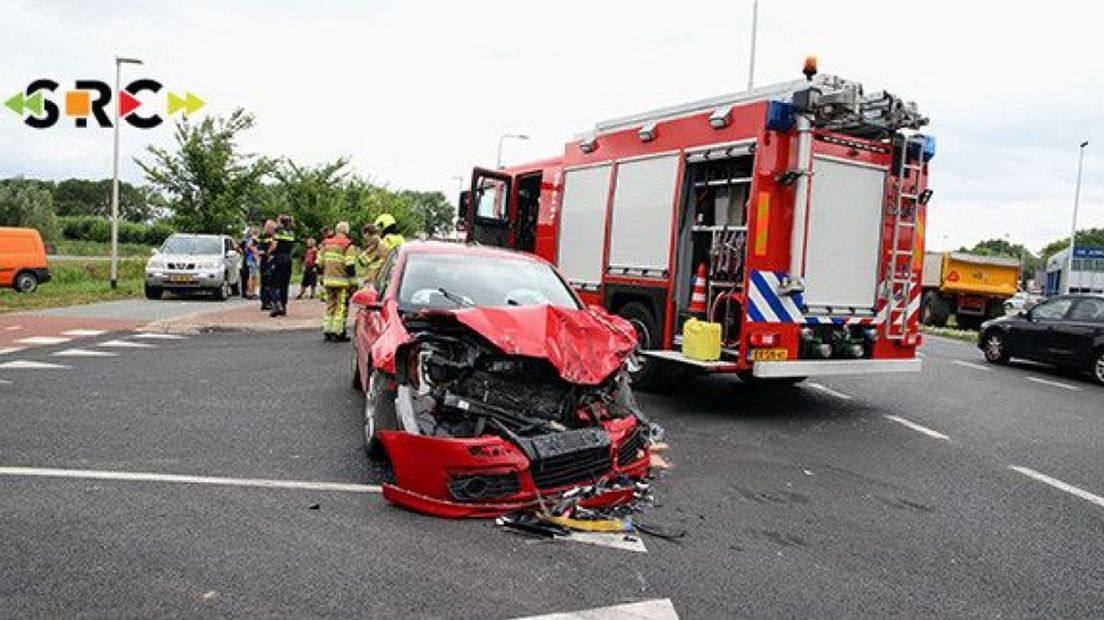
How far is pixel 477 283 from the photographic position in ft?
20.2

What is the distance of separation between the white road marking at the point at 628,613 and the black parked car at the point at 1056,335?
11.9 meters

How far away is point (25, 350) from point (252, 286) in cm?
1174

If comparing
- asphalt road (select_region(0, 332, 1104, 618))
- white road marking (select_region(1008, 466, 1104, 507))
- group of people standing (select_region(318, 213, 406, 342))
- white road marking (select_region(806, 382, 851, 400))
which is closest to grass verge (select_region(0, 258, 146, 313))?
group of people standing (select_region(318, 213, 406, 342))

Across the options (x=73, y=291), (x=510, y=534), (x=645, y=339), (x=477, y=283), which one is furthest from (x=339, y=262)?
(x=73, y=291)

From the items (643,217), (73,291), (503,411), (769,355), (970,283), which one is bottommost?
(73,291)

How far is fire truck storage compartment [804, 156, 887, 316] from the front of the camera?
7434mm

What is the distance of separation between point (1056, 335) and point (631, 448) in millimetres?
11513

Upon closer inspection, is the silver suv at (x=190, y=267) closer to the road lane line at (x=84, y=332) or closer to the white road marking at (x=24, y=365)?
the road lane line at (x=84, y=332)

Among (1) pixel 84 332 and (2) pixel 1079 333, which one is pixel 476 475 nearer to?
(1) pixel 84 332

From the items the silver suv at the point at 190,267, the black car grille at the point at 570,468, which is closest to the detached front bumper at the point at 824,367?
the black car grille at the point at 570,468

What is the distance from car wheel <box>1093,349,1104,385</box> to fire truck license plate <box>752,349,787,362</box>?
8.01 meters

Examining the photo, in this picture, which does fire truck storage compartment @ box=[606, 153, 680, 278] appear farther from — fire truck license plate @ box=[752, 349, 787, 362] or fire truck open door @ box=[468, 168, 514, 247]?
fire truck open door @ box=[468, 168, 514, 247]

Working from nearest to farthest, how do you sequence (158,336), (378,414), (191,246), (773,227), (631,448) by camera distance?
(631,448), (378,414), (773,227), (158,336), (191,246)

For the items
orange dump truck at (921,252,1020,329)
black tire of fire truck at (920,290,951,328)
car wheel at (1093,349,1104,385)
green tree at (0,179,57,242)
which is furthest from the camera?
green tree at (0,179,57,242)
